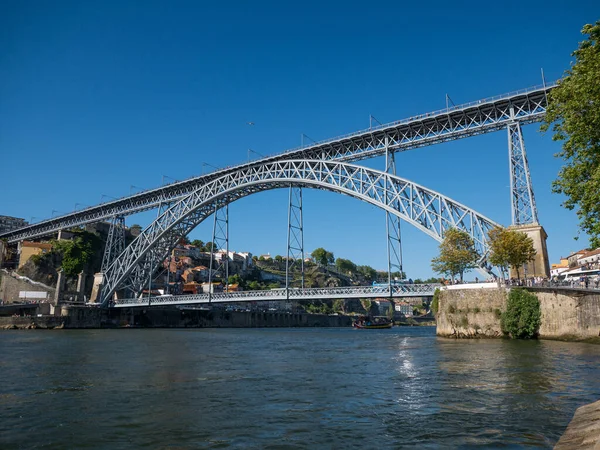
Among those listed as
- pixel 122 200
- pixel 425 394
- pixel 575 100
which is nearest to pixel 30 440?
pixel 425 394

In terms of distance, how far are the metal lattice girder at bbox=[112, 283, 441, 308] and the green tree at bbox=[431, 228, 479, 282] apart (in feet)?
6.15

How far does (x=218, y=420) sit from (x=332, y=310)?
107770 mm

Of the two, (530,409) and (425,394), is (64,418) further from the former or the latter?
(530,409)

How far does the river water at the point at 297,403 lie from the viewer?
6.50 m

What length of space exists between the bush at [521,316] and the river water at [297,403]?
27.8 ft

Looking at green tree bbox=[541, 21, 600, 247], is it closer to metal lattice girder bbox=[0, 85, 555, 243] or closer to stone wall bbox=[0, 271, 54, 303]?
metal lattice girder bbox=[0, 85, 555, 243]

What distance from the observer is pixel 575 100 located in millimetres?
11367

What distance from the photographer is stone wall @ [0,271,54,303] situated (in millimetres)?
58500

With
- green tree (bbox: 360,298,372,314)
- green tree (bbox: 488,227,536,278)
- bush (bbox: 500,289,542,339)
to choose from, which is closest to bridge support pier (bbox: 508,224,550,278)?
green tree (bbox: 488,227,536,278)

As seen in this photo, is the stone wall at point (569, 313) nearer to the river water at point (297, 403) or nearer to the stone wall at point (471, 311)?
the stone wall at point (471, 311)

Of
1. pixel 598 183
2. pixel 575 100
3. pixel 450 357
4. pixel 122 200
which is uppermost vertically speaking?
pixel 122 200

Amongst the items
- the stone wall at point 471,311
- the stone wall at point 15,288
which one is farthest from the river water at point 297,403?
the stone wall at point 15,288

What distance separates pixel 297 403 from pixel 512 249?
21580 mm

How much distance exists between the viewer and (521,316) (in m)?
24.5
